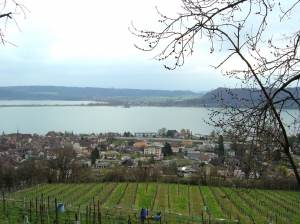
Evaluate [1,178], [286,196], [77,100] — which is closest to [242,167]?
[286,196]

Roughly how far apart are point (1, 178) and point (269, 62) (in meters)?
13.5

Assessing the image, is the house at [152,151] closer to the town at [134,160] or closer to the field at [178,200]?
the town at [134,160]

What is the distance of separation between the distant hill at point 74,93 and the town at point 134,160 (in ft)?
223

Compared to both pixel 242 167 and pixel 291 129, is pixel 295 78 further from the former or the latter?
pixel 242 167

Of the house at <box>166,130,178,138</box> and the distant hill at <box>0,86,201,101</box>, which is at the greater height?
the distant hill at <box>0,86,201,101</box>

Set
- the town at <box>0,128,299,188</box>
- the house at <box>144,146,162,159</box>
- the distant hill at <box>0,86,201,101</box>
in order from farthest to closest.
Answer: the distant hill at <box>0,86,201,101</box>, the house at <box>144,146,162,159</box>, the town at <box>0,128,299,188</box>

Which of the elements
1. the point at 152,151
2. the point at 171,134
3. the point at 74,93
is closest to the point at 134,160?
the point at 152,151

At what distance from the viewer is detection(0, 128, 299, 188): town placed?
5.31 ft

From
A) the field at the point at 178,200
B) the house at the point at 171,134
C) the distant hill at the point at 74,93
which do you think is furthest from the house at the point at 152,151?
the distant hill at the point at 74,93

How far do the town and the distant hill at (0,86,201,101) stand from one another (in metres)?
68.0

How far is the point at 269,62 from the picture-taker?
1509mm

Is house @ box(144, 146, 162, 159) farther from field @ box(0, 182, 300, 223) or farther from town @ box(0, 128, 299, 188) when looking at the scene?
field @ box(0, 182, 300, 223)

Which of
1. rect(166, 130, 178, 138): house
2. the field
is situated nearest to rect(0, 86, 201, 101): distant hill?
rect(166, 130, 178, 138): house

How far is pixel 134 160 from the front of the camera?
21078 mm
